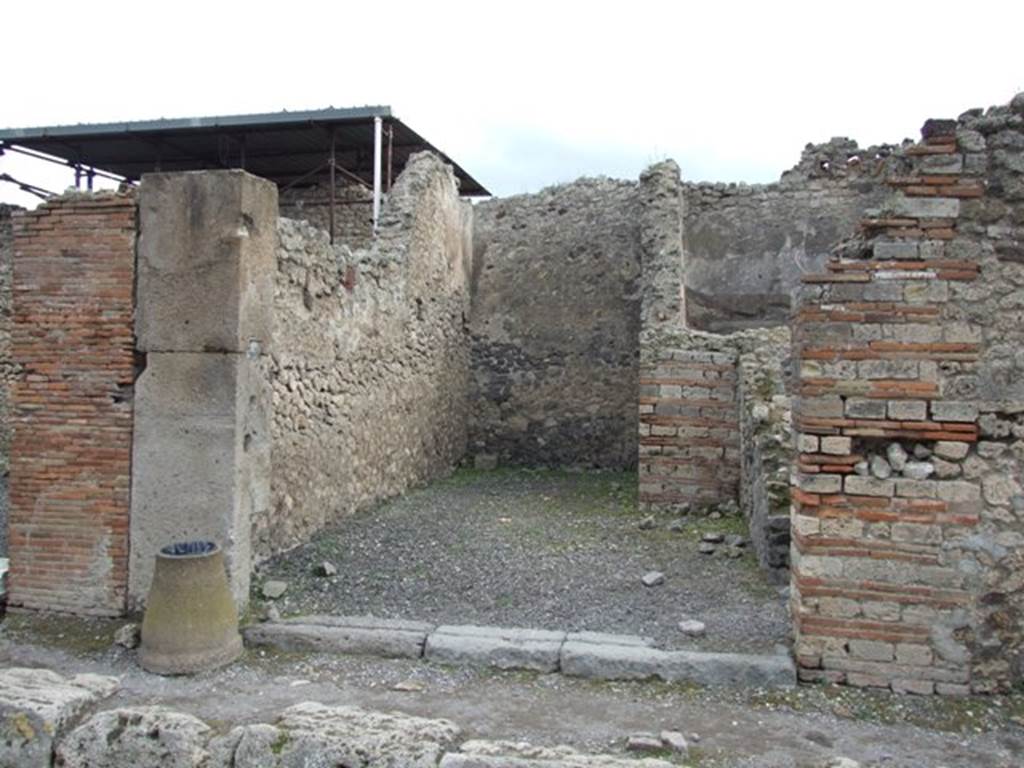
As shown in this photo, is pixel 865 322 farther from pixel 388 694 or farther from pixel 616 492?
pixel 616 492

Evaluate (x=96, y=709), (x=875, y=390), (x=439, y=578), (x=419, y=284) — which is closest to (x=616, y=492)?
(x=419, y=284)

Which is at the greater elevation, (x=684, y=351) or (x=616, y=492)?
(x=684, y=351)

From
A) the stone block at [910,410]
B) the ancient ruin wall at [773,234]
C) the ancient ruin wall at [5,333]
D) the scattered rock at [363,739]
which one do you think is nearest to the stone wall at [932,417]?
the stone block at [910,410]

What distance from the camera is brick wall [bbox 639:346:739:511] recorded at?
28.5ft

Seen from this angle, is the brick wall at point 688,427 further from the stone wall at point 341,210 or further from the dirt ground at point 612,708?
the stone wall at point 341,210

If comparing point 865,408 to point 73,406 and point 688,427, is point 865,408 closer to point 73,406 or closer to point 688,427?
Answer: point 688,427

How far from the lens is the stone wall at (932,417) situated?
4340mm

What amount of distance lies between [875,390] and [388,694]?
9.95ft

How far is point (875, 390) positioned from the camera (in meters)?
4.41

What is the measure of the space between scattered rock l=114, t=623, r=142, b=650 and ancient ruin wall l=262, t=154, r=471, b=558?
1071 mm

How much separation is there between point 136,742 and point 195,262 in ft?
9.55

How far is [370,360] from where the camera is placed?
8.59 meters

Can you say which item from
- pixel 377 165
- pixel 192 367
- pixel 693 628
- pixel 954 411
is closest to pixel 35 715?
pixel 192 367

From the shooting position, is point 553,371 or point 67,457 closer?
point 67,457
